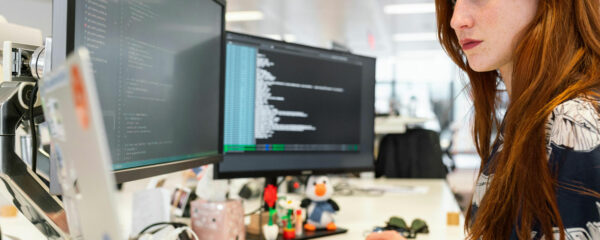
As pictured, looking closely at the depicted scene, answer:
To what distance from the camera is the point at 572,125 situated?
601 mm

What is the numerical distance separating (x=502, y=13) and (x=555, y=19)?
0.09 m

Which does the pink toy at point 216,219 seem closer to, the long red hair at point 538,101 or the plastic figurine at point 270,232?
the plastic figurine at point 270,232

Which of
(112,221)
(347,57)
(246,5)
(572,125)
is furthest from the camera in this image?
(246,5)

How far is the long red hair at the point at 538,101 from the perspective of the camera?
2.03 ft

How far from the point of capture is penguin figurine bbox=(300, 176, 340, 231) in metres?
1.14

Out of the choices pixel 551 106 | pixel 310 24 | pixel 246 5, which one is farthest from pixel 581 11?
pixel 310 24

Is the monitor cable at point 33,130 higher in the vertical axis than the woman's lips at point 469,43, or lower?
Answer: lower

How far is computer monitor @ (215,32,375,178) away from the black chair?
36.4 inches

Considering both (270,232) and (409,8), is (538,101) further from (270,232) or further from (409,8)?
(409,8)

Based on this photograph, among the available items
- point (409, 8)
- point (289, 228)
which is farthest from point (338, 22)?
point (289, 228)

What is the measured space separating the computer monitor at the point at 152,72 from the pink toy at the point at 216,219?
0.33ft

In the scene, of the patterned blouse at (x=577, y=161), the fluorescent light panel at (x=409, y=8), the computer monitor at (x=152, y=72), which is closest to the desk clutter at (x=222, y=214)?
the computer monitor at (x=152, y=72)

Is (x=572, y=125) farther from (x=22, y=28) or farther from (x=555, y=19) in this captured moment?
(x=22, y=28)

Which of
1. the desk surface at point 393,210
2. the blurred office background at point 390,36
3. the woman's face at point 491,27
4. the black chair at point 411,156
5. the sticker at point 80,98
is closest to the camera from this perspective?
the sticker at point 80,98
